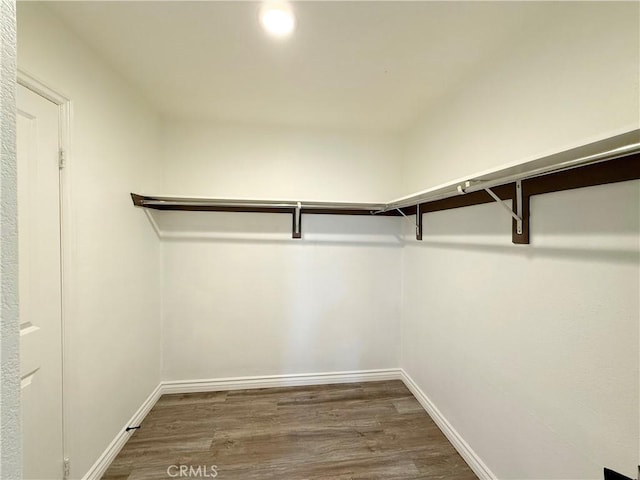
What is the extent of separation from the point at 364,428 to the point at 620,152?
6.56 ft

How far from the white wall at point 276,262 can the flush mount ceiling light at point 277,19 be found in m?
1.06

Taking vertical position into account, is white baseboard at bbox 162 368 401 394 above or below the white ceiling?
below

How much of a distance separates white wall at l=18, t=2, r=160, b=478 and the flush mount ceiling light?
954 millimetres

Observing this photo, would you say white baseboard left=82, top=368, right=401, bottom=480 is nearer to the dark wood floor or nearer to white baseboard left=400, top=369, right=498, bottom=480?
the dark wood floor

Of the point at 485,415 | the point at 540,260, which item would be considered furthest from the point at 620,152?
the point at 485,415

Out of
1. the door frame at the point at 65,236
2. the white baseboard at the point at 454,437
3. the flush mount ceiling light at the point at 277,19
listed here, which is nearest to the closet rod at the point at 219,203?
the door frame at the point at 65,236

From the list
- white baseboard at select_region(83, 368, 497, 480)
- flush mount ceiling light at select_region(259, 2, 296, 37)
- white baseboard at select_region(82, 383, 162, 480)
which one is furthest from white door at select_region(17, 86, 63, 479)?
flush mount ceiling light at select_region(259, 2, 296, 37)

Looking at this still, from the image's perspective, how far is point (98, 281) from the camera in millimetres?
1480

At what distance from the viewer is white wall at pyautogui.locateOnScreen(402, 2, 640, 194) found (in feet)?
2.92

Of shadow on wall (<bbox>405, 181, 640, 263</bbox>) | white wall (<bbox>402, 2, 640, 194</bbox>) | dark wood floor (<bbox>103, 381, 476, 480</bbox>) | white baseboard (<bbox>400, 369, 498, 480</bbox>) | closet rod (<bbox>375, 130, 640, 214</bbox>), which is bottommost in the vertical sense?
dark wood floor (<bbox>103, 381, 476, 480</bbox>)

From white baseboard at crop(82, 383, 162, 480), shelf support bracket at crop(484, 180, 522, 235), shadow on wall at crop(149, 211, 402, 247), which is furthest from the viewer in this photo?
shadow on wall at crop(149, 211, 402, 247)

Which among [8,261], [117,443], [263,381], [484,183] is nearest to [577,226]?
[484,183]

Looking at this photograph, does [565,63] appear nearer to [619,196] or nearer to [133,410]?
[619,196]

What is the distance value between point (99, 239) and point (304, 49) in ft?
5.11
